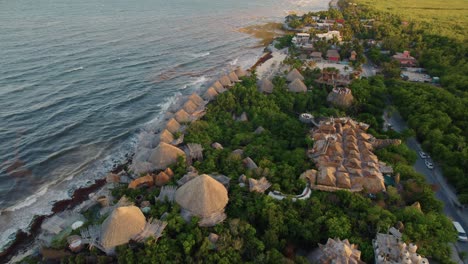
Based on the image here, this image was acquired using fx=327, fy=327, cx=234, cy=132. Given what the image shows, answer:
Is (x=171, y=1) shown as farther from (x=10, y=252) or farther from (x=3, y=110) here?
(x=10, y=252)

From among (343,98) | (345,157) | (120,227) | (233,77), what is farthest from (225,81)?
(120,227)

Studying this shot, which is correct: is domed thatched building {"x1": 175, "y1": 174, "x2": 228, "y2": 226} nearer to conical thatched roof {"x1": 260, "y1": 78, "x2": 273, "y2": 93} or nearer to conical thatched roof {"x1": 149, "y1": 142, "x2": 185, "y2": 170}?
conical thatched roof {"x1": 149, "y1": 142, "x2": 185, "y2": 170}

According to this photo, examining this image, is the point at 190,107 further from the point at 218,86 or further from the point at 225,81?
the point at 225,81

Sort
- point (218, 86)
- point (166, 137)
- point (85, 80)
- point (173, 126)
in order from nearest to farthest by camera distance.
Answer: point (166, 137) < point (173, 126) < point (218, 86) < point (85, 80)

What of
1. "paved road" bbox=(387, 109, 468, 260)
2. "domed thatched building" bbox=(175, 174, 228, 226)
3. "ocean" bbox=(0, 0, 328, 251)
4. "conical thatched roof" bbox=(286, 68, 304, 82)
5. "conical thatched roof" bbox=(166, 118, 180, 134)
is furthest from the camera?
"conical thatched roof" bbox=(286, 68, 304, 82)

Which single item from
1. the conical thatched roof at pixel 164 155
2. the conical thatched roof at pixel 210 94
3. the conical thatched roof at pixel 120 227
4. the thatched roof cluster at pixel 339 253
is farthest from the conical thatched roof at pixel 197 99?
the thatched roof cluster at pixel 339 253

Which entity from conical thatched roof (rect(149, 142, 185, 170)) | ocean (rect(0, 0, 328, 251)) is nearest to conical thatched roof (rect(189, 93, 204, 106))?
ocean (rect(0, 0, 328, 251))
